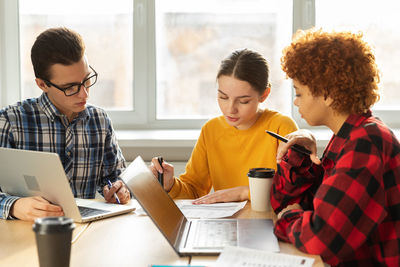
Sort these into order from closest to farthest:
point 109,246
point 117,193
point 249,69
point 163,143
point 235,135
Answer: point 109,246
point 117,193
point 249,69
point 235,135
point 163,143

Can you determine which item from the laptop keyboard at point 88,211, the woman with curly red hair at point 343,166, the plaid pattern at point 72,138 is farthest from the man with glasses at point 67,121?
the woman with curly red hair at point 343,166

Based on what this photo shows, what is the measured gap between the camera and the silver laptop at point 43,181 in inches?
51.1

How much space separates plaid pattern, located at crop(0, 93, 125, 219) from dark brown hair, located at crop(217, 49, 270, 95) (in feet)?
1.74

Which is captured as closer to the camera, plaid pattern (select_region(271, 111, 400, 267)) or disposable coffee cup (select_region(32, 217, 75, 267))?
disposable coffee cup (select_region(32, 217, 75, 267))

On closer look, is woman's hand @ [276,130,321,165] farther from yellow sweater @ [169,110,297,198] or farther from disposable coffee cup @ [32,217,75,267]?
disposable coffee cup @ [32,217,75,267]

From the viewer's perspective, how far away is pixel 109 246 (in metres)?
1.21

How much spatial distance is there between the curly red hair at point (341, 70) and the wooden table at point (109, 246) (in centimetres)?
41

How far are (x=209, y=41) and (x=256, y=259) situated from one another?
1.89 m

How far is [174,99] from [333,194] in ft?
5.94

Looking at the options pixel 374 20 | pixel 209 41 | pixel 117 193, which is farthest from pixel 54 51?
pixel 374 20

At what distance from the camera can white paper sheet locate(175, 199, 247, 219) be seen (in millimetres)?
1463

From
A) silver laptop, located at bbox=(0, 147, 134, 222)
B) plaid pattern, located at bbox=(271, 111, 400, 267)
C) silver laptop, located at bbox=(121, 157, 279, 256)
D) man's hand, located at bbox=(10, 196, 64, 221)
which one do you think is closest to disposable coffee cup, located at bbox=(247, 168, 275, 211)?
Result: silver laptop, located at bbox=(121, 157, 279, 256)

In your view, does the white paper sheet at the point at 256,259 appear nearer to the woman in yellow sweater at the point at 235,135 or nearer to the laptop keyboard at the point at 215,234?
the laptop keyboard at the point at 215,234

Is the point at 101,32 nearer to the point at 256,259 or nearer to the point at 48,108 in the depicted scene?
the point at 48,108
